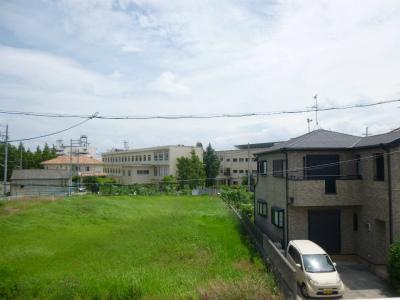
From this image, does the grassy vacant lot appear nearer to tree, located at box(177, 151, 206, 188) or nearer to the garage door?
the garage door

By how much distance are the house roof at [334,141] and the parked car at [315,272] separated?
4.89 meters

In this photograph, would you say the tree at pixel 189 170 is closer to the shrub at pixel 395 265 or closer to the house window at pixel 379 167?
the house window at pixel 379 167

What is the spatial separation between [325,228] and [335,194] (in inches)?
68.5

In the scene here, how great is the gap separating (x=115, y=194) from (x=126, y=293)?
33.7 m

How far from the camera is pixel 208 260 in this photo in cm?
1416

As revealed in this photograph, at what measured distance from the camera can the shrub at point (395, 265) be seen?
38.2 feet

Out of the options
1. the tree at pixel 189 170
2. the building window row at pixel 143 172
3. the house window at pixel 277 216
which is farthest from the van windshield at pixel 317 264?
the building window row at pixel 143 172

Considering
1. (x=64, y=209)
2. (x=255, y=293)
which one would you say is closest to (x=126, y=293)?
(x=255, y=293)

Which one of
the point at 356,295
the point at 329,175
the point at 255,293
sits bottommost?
the point at 356,295

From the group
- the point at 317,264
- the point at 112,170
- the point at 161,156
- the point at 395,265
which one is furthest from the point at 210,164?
the point at 395,265

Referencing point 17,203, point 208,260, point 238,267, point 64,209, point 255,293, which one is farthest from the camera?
point 17,203

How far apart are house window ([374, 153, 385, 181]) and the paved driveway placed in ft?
12.6

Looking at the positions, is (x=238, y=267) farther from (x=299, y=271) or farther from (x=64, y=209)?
(x=64, y=209)

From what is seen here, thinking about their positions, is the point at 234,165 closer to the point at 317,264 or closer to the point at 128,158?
the point at 128,158
